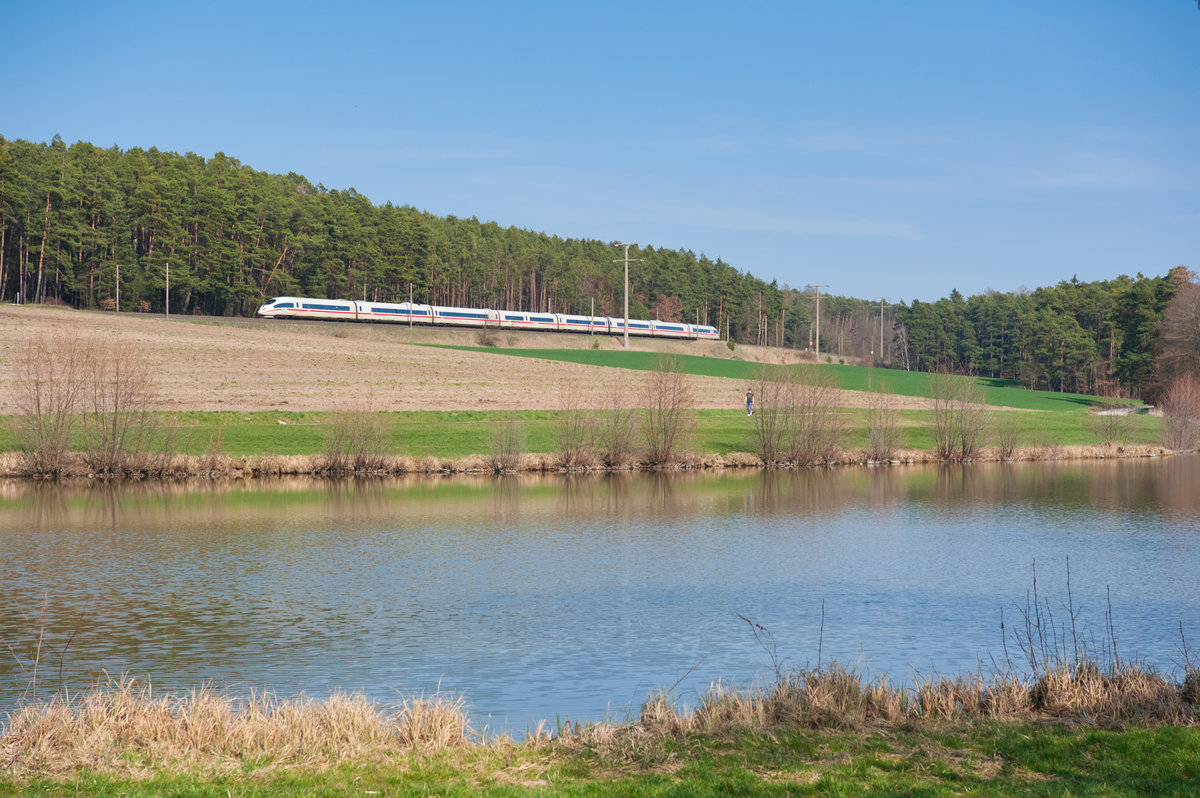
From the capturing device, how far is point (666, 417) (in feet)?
146

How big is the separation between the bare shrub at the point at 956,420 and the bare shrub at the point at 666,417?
44.7ft

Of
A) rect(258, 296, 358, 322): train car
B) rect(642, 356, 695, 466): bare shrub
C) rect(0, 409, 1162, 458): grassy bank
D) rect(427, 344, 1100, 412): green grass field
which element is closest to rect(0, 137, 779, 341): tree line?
rect(258, 296, 358, 322): train car

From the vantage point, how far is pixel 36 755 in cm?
859

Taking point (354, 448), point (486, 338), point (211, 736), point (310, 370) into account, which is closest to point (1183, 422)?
point (354, 448)

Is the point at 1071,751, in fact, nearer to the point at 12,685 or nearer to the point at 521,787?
the point at 521,787

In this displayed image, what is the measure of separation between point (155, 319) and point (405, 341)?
17857 mm

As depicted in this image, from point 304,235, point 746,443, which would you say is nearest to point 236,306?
point 304,235

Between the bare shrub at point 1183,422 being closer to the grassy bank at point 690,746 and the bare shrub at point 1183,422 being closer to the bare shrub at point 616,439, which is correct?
the bare shrub at point 616,439

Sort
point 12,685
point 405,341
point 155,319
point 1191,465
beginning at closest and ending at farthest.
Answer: point 12,685 → point 1191,465 → point 155,319 → point 405,341

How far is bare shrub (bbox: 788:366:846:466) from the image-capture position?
152ft

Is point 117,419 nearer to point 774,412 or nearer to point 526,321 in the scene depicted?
point 774,412

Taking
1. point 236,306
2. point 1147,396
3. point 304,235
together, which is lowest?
point 1147,396

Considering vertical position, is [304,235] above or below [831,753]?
above

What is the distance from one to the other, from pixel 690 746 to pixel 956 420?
44560 mm
